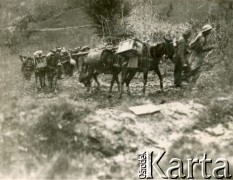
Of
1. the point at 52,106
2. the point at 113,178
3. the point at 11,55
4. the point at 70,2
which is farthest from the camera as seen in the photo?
the point at 70,2

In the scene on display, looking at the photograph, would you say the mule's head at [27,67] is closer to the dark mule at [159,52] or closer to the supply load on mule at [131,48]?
the supply load on mule at [131,48]

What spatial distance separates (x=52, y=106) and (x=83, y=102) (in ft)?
1.67

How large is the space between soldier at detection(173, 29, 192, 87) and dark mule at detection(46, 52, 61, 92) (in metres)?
1.83

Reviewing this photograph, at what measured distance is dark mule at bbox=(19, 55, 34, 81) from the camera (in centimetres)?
756

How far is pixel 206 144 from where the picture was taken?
7086 millimetres

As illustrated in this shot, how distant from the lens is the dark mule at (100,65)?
25.6 feet

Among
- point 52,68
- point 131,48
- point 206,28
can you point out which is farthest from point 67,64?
point 206,28

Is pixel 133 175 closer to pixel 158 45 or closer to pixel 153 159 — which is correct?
pixel 153 159

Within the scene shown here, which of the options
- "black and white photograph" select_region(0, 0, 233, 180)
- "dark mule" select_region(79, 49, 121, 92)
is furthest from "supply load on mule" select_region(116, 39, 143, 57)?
"dark mule" select_region(79, 49, 121, 92)

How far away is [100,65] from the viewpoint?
789 cm

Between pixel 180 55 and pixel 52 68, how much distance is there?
2000mm

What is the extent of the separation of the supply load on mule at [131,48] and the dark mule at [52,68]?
3.22 ft

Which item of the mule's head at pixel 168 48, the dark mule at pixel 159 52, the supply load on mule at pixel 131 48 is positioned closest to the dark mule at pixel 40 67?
the supply load on mule at pixel 131 48

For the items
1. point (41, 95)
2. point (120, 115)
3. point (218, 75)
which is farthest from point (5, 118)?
point (218, 75)
